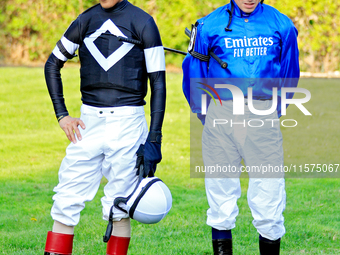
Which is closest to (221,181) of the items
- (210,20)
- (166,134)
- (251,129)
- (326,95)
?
(251,129)

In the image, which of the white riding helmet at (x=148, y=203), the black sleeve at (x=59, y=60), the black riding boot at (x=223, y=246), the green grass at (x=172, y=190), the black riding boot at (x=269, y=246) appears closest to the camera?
the white riding helmet at (x=148, y=203)

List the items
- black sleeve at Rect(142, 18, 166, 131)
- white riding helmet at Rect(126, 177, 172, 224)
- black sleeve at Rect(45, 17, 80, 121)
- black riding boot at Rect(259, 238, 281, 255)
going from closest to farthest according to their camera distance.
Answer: white riding helmet at Rect(126, 177, 172, 224) < black sleeve at Rect(142, 18, 166, 131) < black sleeve at Rect(45, 17, 80, 121) < black riding boot at Rect(259, 238, 281, 255)

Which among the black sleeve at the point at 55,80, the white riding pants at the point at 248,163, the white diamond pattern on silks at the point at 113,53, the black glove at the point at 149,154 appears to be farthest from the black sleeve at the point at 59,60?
the white riding pants at the point at 248,163

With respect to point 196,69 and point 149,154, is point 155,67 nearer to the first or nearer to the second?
point 196,69

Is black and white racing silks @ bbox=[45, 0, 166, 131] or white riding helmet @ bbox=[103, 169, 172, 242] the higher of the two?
black and white racing silks @ bbox=[45, 0, 166, 131]

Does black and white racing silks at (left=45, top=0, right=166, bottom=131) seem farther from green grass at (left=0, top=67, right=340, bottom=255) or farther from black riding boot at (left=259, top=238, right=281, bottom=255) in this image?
green grass at (left=0, top=67, right=340, bottom=255)

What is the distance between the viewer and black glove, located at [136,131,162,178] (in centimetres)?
324

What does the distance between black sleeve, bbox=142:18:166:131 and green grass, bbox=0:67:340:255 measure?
1460mm

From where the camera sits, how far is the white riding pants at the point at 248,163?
11.1 ft

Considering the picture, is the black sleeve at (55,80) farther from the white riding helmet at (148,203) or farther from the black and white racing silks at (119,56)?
the white riding helmet at (148,203)

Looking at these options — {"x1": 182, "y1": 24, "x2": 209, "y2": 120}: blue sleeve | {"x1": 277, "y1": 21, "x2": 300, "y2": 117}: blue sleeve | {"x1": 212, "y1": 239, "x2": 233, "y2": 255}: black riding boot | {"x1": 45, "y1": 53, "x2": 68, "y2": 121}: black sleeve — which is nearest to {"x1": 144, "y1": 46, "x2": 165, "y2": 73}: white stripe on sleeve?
{"x1": 182, "y1": 24, "x2": 209, "y2": 120}: blue sleeve

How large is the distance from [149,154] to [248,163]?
28.5 inches

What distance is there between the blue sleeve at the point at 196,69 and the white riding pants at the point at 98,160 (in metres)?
0.59

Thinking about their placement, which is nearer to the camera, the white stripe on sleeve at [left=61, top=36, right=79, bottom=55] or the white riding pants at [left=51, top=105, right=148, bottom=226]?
the white riding pants at [left=51, top=105, right=148, bottom=226]
